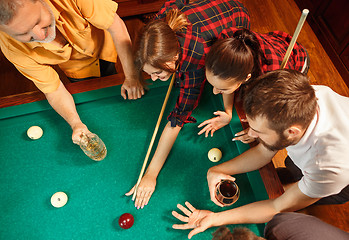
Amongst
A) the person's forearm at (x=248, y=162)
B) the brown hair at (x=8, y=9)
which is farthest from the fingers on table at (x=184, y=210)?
the brown hair at (x=8, y=9)

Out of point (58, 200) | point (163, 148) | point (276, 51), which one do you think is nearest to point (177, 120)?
point (163, 148)

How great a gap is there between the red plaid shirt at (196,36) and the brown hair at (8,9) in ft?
2.12

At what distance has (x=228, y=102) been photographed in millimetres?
1454

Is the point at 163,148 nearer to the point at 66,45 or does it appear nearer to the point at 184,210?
the point at 184,210

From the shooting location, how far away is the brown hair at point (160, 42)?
1168 millimetres

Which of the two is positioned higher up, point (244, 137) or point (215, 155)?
point (244, 137)

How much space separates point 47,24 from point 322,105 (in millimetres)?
1215

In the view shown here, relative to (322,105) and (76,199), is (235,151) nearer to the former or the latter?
(322,105)

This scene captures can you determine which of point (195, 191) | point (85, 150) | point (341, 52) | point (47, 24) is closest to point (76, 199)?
point (85, 150)

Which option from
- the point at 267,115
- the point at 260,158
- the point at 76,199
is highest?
the point at 267,115

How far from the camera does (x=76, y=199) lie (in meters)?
1.35

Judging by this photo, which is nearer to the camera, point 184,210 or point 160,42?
point 160,42

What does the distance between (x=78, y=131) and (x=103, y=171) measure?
258mm

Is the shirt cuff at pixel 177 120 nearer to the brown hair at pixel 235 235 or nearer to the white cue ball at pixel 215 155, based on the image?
the white cue ball at pixel 215 155
